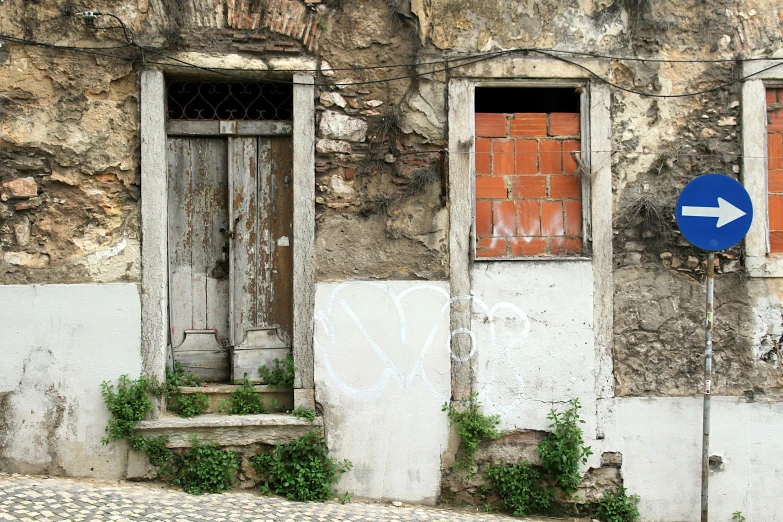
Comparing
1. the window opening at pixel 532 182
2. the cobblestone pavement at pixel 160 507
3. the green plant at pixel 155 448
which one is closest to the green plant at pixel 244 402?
the green plant at pixel 155 448

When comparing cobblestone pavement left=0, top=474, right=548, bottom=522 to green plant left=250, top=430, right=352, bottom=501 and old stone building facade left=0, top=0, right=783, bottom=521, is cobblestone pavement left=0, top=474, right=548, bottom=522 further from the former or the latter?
old stone building facade left=0, top=0, right=783, bottom=521

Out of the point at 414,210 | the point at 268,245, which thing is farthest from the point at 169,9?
the point at 414,210

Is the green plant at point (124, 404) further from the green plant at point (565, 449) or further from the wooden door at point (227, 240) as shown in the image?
the green plant at point (565, 449)

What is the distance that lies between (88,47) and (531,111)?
336 cm

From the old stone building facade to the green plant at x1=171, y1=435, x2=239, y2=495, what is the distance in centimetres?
42

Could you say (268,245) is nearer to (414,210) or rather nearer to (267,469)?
(414,210)

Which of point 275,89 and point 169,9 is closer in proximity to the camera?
point 169,9

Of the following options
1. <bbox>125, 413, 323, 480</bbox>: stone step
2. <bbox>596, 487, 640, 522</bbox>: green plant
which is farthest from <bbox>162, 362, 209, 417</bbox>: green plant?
<bbox>596, 487, 640, 522</bbox>: green plant

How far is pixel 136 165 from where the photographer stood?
4.97 m

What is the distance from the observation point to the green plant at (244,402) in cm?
510

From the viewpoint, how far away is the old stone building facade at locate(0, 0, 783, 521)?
4895mm

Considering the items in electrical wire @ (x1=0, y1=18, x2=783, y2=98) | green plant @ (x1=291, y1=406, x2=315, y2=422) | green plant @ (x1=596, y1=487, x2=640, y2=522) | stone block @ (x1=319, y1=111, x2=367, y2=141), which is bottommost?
green plant @ (x1=596, y1=487, x2=640, y2=522)

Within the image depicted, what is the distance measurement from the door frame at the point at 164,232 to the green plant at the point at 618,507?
7.37 ft

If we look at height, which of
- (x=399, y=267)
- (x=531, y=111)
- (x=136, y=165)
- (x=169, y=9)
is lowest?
(x=399, y=267)
